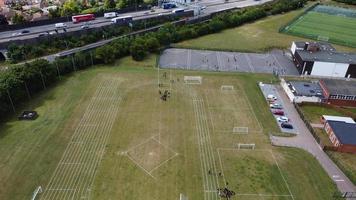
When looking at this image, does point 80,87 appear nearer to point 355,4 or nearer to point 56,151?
point 56,151

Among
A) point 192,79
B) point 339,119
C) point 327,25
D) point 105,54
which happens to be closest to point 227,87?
point 192,79

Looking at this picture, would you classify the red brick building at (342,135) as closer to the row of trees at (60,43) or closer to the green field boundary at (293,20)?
the green field boundary at (293,20)

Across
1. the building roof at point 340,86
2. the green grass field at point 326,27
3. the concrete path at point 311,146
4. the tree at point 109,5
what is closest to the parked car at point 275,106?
the concrete path at point 311,146

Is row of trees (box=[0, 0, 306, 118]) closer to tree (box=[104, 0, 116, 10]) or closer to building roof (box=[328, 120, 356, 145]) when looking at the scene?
tree (box=[104, 0, 116, 10])

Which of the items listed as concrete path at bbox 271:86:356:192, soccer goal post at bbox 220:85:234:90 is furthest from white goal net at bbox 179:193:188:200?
soccer goal post at bbox 220:85:234:90

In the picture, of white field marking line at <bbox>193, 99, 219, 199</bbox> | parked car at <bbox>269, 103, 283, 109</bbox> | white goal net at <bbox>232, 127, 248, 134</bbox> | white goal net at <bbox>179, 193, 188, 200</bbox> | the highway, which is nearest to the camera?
white goal net at <bbox>179, 193, 188, 200</bbox>
